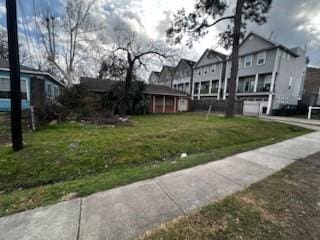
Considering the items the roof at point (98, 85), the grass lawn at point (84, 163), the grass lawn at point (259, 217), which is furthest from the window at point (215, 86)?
the grass lawn at point (259, 217)

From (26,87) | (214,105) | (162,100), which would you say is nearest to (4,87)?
(26,87)

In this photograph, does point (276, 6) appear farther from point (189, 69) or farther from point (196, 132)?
point (189, 69)

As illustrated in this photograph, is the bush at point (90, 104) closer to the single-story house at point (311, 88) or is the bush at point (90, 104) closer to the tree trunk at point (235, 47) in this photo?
the tree trunk at point (235, 47)

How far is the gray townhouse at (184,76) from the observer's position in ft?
117

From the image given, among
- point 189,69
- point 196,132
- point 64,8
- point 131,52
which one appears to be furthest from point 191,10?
point 189,69

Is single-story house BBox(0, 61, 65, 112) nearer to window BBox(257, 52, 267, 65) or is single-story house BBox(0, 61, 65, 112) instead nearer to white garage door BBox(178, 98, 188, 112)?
white garage door BBox(178, 98, 188, 112)

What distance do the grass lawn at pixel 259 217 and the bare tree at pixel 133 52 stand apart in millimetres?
12967

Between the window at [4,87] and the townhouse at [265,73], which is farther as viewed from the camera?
the townhouse at [265,73]

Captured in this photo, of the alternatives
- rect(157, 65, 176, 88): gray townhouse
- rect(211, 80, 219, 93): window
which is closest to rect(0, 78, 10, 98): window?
rect(211, 80, 219, 93): window

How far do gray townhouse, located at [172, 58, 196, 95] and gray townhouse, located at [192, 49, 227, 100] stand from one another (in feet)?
4.14

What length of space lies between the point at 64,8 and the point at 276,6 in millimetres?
21497

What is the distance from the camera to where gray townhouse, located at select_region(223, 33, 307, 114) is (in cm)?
2091

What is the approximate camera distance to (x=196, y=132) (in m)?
7.56

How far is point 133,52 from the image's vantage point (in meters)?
13.9
